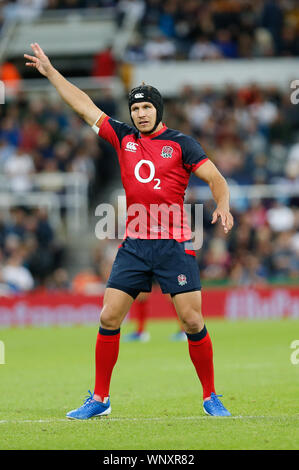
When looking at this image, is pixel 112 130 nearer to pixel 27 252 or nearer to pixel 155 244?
pixel 155 244

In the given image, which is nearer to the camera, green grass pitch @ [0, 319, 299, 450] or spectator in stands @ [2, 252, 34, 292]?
green grass pitch @ [0, 319, 299, 450]

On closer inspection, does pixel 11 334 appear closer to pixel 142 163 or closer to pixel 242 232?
pixel 242 232

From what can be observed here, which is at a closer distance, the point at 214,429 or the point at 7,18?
the point at 214,429

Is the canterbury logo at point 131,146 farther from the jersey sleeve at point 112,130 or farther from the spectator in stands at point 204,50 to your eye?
the spectator in stands at point 204,50

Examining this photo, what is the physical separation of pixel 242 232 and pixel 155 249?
42.4ft

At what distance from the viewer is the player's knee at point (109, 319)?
7.71 meters

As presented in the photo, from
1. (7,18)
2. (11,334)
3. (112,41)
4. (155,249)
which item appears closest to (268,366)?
(155,249)

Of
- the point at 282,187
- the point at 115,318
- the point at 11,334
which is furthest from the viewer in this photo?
the point at 282,187

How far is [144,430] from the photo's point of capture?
23.0 feet

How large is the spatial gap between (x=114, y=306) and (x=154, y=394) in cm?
215

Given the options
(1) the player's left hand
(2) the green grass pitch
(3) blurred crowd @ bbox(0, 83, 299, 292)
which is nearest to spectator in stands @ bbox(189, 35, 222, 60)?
(3) blurred crowd @ bbox(0, 83, 299, 292)

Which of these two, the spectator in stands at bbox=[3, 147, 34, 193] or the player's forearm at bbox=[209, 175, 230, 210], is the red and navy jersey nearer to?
the player's forearm at bbox=[209, 175, 230, 210]

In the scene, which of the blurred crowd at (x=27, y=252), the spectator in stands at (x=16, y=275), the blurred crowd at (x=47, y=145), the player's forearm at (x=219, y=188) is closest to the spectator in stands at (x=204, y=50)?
the blurred crowd at (x=47, y=145)

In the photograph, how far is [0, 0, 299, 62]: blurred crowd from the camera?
26.0 metres
